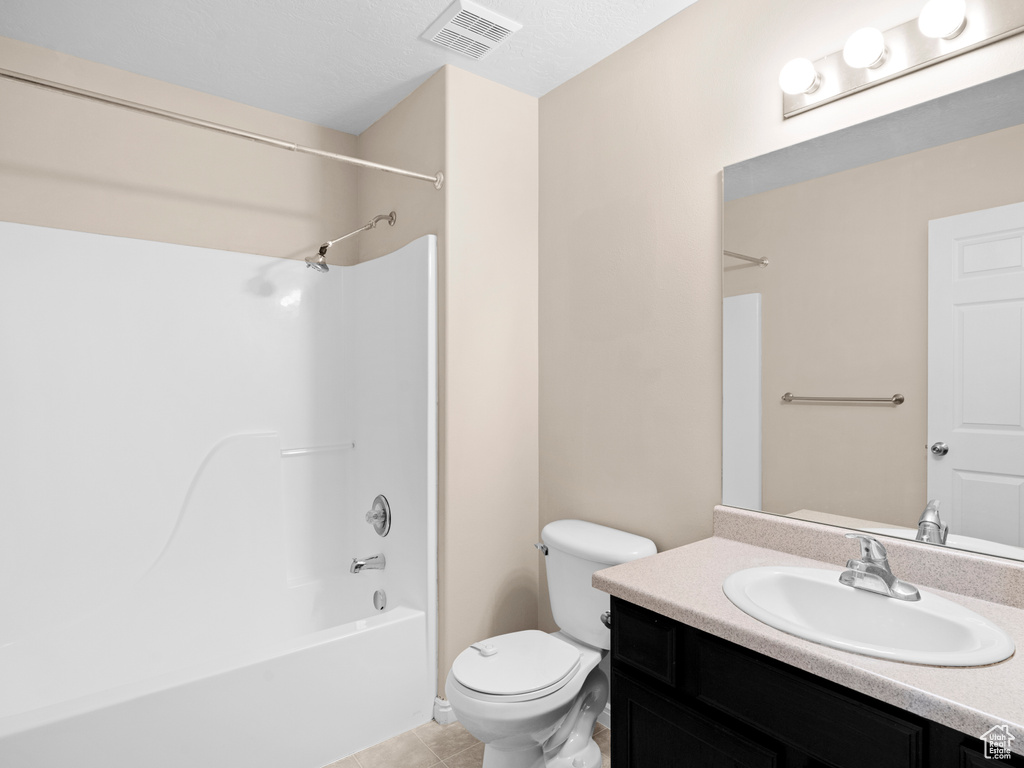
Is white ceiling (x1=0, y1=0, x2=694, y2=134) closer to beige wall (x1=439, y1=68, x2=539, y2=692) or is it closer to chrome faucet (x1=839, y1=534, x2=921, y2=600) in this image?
beige wall (x1=439, y1=68, x2=539, y2=692)

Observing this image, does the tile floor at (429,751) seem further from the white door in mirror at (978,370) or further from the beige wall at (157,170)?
the beige wall at (157,170)

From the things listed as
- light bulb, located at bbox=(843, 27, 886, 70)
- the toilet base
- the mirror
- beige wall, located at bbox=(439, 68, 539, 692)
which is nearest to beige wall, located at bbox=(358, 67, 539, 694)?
beige wall, located at bbox=(439, 68, 539, 692)

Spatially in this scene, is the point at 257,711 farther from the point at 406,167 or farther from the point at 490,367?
the point at 406,167

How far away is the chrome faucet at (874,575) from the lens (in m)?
1.24

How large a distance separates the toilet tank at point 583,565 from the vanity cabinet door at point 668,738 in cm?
49

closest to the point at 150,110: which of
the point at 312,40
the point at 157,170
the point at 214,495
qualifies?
the point at 312,40

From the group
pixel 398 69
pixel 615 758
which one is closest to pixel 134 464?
pixel 398 69

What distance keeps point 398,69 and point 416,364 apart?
1.11 m

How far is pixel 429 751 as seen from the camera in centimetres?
200

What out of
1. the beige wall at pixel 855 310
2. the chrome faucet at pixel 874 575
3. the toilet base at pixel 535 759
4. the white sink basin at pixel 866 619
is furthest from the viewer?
the toilet base at pixel 535 759

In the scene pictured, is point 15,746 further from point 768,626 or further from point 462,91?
point 462,91

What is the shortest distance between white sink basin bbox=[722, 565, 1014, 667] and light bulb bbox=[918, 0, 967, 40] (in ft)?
4.03

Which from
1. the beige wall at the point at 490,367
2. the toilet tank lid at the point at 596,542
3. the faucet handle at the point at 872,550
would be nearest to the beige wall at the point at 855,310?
the faucet handle at the point at 872,550

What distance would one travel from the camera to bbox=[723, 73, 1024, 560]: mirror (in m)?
1.26
